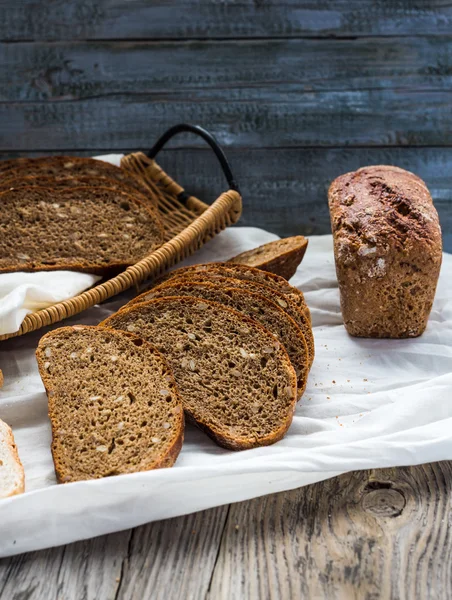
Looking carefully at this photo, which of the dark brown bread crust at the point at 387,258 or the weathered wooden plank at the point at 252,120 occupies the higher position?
the weathered wooden plank at the point at 252,120

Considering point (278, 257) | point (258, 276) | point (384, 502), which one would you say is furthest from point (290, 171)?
point (384, 502)

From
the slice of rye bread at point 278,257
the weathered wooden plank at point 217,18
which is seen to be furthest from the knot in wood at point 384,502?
the weathered wooden plank at point 217,18

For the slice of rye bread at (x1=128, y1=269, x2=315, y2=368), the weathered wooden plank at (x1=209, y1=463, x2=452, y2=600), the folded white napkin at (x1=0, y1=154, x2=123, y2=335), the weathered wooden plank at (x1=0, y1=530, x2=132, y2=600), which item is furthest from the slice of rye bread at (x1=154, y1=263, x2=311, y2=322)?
the weathered wooden plank at (x1=0, y1=530, x2=132, y2=600)

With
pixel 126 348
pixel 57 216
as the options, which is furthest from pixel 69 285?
pixel 126 348

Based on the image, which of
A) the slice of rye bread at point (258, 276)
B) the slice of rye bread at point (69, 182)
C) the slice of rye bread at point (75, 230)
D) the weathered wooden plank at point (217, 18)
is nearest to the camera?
the slice of rye bread at point (258, 276)

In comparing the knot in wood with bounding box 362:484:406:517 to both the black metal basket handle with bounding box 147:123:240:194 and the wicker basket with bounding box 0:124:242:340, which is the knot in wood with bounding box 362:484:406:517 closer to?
the wicker basket with bounding box 0:124:242:340

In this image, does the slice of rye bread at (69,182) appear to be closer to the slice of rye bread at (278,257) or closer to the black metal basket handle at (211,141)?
A: the black metal basket handle at (211,141)
